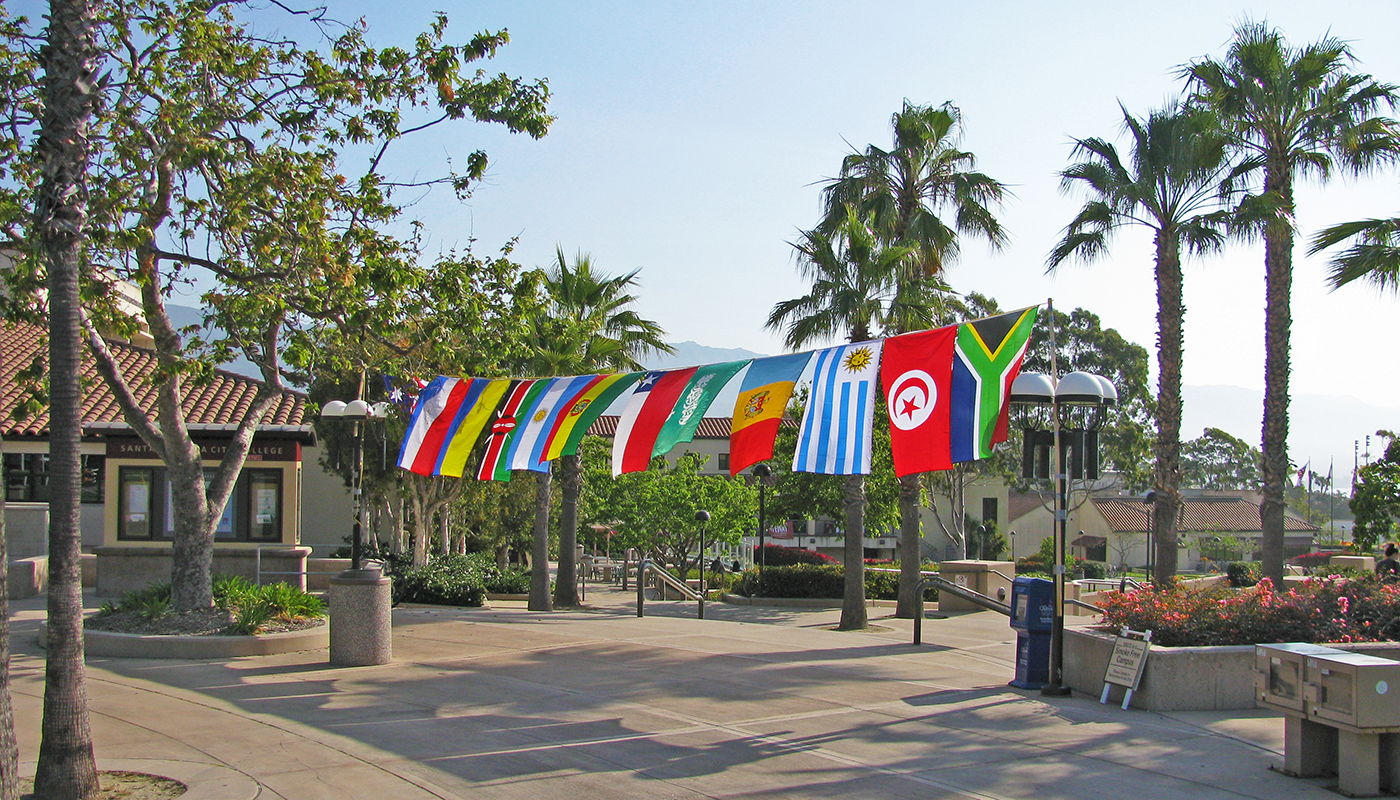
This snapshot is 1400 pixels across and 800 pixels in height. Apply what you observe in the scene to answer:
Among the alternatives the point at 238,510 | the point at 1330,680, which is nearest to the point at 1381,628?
the point at 1330,680

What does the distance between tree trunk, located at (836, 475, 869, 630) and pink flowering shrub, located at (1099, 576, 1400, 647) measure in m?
8.57

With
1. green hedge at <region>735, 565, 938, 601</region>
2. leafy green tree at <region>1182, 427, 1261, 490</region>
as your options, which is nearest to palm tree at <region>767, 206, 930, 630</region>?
green hedge at <region>735, 565, 938, 601</region>

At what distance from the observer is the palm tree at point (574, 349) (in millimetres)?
23078

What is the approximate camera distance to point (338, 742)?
873cm

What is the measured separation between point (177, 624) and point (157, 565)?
285 inches

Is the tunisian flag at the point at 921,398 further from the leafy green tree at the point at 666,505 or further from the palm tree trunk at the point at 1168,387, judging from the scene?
the leafy green tree at the point at 666,505

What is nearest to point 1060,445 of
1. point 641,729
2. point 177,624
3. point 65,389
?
point 641,729

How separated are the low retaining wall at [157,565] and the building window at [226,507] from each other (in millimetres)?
525

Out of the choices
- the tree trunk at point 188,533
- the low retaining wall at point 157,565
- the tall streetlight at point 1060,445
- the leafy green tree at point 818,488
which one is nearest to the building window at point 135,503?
the low retaining wall at point 157,565

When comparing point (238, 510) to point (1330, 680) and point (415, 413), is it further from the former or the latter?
point (1330, 680)

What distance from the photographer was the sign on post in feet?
33.8

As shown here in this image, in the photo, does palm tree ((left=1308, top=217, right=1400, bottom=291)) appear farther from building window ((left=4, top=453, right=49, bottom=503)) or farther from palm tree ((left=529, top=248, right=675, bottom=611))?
building window ((left=4, top=453, right=49, bottom=503))

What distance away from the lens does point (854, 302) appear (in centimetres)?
2075

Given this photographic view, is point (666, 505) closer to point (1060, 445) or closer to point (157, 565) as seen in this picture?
point (157, 565)
